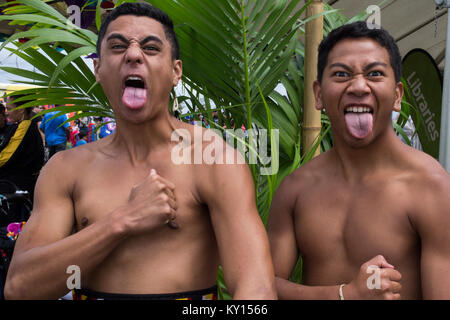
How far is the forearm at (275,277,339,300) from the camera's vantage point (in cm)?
125

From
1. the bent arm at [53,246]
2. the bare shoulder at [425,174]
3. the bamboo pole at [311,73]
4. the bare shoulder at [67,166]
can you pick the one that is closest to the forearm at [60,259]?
the bent arm at [53,246]

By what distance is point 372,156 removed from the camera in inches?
52.3

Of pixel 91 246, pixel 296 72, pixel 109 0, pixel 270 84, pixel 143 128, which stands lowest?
pixel 91 246

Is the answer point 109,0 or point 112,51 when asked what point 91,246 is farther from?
point 109,0

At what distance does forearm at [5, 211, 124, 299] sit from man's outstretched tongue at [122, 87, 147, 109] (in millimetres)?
302

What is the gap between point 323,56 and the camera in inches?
54.5

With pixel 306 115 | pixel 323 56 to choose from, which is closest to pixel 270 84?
pixel 306 115

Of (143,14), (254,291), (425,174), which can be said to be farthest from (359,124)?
(143,14)

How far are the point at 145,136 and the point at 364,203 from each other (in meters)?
0.63

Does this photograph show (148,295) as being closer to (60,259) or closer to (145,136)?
(60,259)

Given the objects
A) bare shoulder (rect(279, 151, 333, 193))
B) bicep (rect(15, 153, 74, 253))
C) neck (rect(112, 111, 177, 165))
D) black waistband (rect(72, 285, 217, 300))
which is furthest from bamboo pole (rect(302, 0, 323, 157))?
bicep (rect(15, 153, 74, 253))

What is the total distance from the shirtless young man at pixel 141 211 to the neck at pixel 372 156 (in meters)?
0.31

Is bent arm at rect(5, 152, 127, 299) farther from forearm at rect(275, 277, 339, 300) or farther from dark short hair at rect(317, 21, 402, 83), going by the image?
dark short hair at rect(317, 21, 402, 83)
